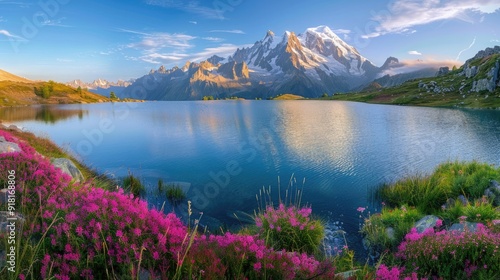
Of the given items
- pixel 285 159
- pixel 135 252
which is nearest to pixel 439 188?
pixel 285 159

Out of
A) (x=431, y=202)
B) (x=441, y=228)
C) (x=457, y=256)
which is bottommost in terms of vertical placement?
(x=431, y=202)

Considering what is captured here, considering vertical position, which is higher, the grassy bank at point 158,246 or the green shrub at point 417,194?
the grassy bank at point 158,246

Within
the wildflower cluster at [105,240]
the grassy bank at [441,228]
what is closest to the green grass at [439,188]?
the grassy bank at [441,228]

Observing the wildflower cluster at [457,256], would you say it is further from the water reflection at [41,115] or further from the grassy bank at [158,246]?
the water reflection at [41,115]

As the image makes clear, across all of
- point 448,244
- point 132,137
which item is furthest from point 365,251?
point 132,137

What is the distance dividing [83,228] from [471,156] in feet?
123

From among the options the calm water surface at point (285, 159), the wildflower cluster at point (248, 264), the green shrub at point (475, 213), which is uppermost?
the wildflower cluster at point (248, 264)

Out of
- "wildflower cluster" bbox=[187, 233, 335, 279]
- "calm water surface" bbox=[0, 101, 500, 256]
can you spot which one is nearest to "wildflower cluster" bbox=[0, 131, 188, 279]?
"wildflower cluster" bbox=[187, 233, 335, 279]

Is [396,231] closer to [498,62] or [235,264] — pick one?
[235,264]

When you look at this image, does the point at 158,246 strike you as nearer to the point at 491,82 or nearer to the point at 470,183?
the point at 470,183

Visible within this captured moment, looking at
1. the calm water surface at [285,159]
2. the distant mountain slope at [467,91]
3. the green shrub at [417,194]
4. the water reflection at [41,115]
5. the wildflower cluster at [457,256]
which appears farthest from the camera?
the distant mountain slope at [467,91]

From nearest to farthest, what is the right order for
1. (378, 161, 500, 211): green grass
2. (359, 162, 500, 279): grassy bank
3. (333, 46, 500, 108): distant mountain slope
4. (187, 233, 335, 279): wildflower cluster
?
1. (187, 233, 335, 279): wildflower cluster
2. (359, 162, 500, 279): grassy bank
3. (378, 161, 500, 211): green grass
4. (333, 46, 500, 108): distant mountain slope

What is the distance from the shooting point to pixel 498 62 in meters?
120

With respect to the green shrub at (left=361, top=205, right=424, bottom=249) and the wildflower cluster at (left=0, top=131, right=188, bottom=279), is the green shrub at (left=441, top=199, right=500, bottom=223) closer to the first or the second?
the green shrub at (left=361, top=205, right=424, bottom=249)
